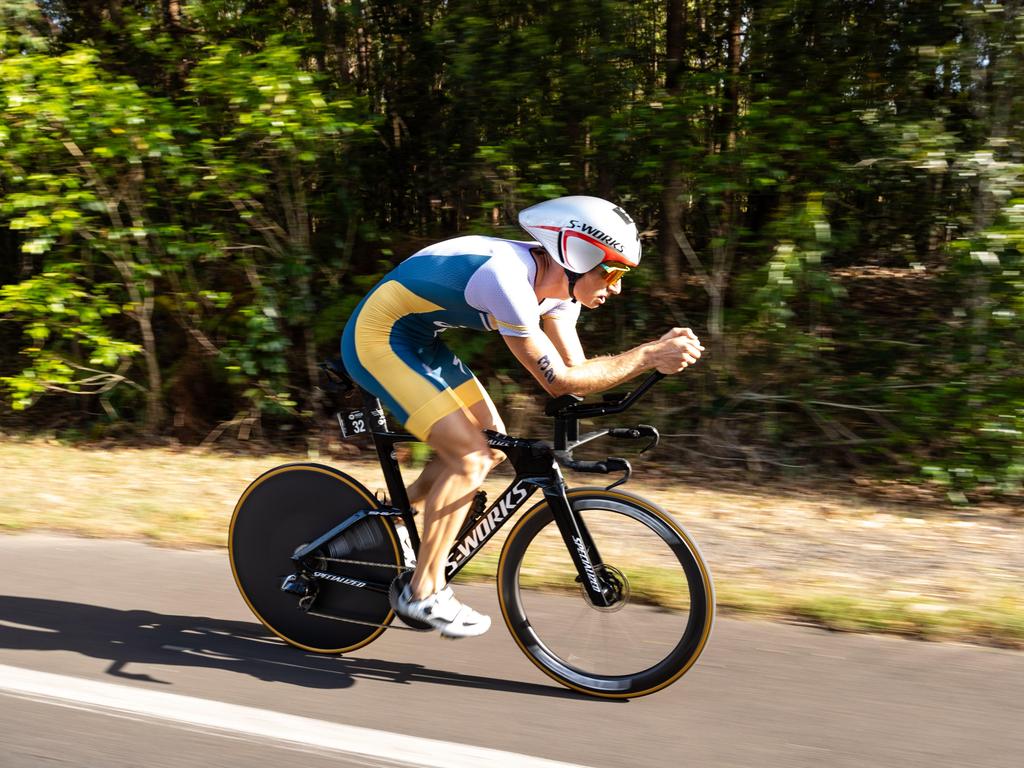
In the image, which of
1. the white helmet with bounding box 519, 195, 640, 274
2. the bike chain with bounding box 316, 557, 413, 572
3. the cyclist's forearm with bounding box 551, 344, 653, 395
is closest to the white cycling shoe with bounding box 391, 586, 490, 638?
the bike chain with bounding box 316, 557, 413, 572

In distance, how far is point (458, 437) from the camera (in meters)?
3.62

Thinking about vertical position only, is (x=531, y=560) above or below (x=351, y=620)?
above

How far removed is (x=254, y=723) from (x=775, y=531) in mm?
3403

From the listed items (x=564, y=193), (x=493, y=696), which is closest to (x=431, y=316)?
(x=493, y=696)

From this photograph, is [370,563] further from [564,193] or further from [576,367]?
[564,193]

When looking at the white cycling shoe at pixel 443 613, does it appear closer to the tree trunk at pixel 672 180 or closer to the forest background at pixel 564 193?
the forest background at pixel 564 193

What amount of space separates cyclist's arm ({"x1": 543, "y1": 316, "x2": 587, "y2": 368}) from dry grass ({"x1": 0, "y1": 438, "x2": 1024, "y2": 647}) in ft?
2.94

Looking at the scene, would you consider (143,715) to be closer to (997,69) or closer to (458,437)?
(458,437)

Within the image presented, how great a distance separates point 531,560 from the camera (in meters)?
3.71

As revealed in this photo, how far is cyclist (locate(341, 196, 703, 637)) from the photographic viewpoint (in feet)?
11.1

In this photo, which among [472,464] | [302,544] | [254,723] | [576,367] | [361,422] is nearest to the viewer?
[254,723]

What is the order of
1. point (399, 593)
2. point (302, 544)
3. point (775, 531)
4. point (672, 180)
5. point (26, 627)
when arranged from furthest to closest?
point (672, 180) → point (775, 531) → point (26, 627) → point (302, 544) → point (399, 593)

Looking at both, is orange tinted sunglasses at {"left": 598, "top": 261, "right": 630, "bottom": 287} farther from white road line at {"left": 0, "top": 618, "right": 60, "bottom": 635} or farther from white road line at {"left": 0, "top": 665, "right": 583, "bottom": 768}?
white road line at {"left": 0, "top": 618, "right": 60, "bottom": 635}

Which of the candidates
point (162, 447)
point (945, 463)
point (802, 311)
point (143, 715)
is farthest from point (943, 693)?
point (162, 447)
